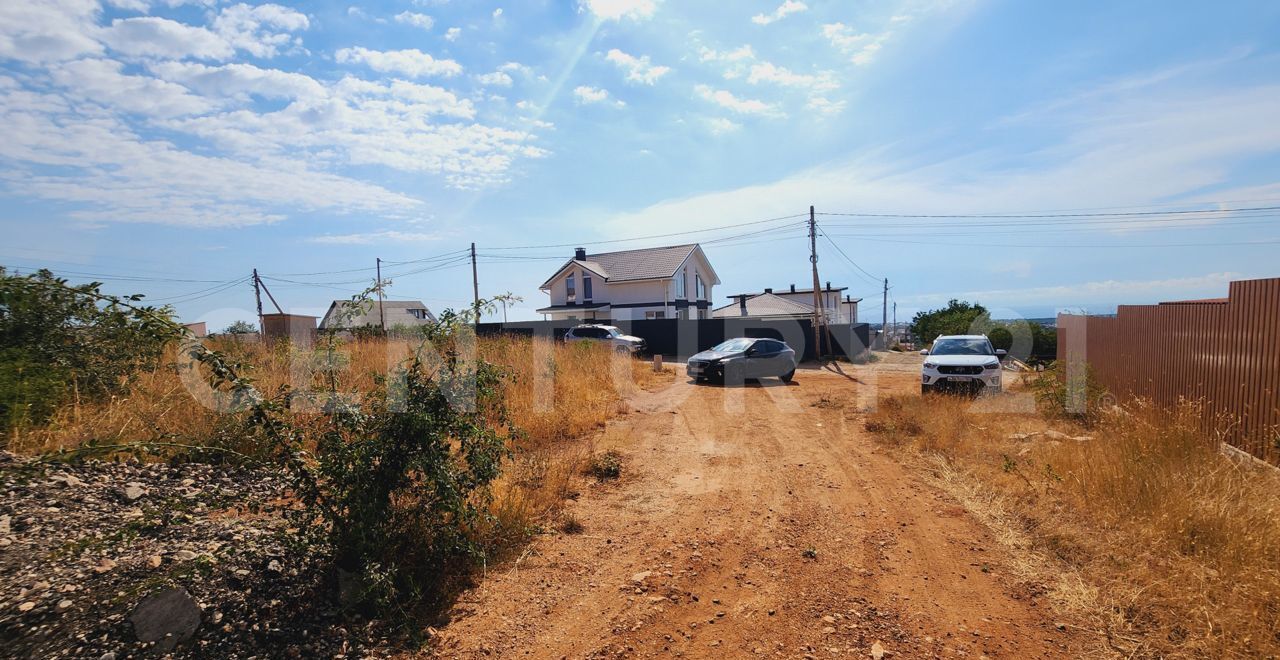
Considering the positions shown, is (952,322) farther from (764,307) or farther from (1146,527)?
(1146,527)

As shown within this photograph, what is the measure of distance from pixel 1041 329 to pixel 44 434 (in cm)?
3311

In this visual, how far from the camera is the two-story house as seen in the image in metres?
33.1

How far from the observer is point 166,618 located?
8.96 ft

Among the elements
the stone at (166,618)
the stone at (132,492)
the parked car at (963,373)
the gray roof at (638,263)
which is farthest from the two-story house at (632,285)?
the stone at (166,618)

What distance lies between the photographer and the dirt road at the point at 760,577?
3242 millimetres

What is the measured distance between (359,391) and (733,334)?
72.2ft

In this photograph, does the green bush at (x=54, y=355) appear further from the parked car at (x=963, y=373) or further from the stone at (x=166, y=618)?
the parked car at (x=963, y=373)

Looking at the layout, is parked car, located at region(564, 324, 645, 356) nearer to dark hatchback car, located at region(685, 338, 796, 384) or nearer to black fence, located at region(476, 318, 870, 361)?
black fence, located at region(476, 318, 870, 361)

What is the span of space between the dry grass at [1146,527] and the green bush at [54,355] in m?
6.40

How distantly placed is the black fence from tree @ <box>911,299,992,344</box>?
16.2 feet

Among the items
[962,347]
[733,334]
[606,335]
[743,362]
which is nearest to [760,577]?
[962,347]

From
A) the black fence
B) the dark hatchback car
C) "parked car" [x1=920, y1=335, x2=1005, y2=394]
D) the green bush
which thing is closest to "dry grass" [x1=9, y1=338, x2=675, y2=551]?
the green bush

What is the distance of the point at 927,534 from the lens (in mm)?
4805

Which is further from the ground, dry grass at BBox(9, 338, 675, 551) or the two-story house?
the two-story house
